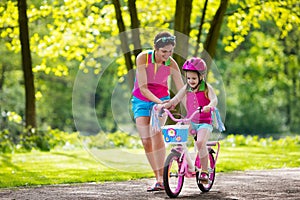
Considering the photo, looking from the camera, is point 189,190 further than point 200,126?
Yes

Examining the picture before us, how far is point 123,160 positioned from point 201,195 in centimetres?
482

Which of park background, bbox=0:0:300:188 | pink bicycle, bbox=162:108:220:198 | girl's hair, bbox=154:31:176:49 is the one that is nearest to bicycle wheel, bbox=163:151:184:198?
pink bicycle, bbox=162:108:220:198

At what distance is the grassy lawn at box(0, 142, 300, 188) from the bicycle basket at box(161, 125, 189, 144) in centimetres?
230

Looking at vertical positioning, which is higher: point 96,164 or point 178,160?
point 178,160

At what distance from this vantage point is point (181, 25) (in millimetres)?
12742

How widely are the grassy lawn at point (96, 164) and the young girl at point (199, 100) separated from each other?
7.21 ft

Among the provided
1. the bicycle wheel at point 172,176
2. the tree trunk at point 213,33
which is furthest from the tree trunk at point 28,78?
the bicycle wheel at point 172,176

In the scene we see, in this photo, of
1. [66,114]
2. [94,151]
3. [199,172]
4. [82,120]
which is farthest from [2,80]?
[199,172]

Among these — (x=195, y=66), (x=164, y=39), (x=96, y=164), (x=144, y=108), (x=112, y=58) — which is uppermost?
(x=164, y=39)

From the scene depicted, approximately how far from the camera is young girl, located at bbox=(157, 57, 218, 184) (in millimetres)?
6973

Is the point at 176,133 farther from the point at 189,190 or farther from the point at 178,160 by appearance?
the point at 189,190

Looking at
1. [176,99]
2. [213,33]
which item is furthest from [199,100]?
[213,33]

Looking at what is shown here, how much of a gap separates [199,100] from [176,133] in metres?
0.55

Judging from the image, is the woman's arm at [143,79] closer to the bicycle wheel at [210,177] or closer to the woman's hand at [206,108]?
the woman's hand at [206,108]
